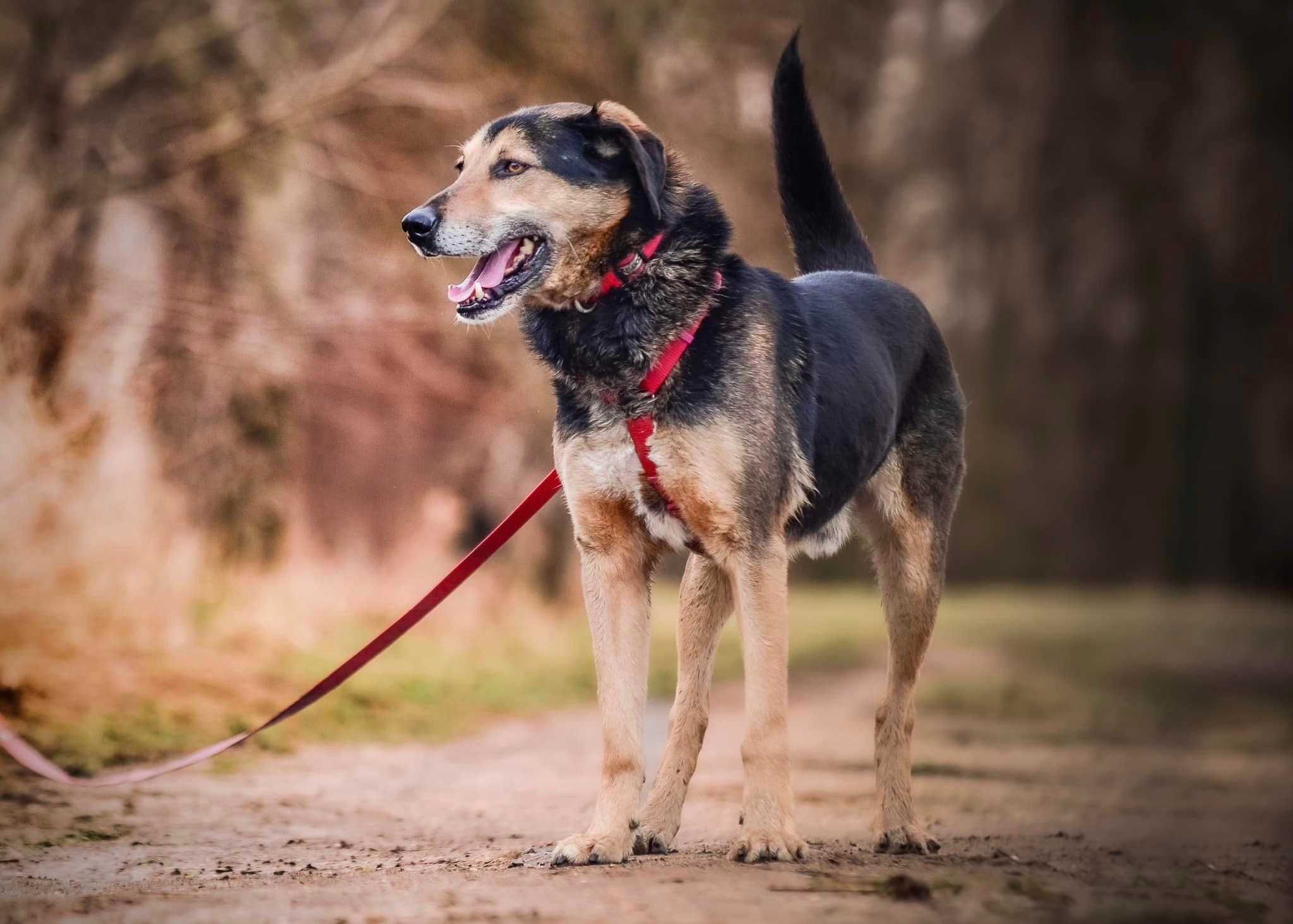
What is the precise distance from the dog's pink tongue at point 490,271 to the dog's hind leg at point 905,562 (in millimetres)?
1721

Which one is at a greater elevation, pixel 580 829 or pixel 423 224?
pixel 423 224

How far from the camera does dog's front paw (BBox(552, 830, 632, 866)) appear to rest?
468 centimetres

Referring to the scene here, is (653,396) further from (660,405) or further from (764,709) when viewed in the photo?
(764,709)

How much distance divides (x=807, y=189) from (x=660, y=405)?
1.72 metres

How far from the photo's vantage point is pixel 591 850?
470 cm

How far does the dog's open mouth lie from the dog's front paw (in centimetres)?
167

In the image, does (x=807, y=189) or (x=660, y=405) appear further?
(x=807, y=189)

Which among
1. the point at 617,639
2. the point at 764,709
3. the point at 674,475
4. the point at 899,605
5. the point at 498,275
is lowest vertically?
the point at 764,709

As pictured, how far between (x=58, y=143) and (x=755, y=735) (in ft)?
21.2

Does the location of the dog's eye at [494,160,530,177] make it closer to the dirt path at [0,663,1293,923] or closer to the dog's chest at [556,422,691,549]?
the dog's chest at [556,422,691,549]

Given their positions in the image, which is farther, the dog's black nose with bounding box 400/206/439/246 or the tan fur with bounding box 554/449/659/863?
the tan fur with bounding box 554/449/659/863

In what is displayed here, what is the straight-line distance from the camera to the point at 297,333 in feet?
32.9

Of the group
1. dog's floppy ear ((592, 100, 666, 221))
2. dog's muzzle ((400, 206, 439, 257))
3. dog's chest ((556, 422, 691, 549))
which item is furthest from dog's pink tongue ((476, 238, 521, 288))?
dog's chest ((556, 422, 691, 549))

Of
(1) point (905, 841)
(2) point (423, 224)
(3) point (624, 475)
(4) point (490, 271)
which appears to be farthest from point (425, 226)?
(1) point (905, 841)
